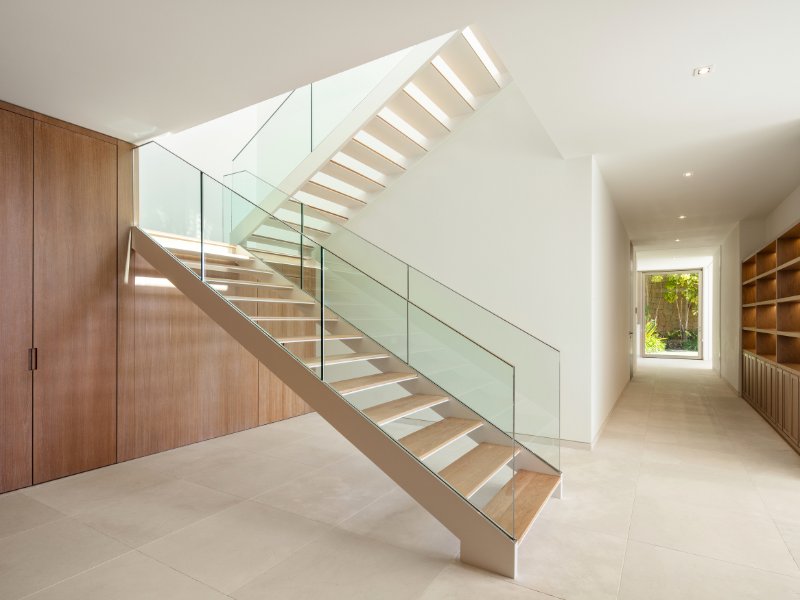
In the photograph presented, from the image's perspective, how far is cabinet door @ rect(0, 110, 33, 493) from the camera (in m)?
3.76

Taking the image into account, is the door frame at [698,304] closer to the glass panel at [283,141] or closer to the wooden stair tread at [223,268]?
the glass panel at [283,141]

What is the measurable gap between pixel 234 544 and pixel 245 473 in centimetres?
137

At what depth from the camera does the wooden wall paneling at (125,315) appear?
15.0 feet

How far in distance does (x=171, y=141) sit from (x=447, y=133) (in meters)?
3.76

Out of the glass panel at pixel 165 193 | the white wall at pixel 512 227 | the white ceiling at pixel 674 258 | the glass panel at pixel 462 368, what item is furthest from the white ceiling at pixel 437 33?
the white ceiling at pixel 674 258

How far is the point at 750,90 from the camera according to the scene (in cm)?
352

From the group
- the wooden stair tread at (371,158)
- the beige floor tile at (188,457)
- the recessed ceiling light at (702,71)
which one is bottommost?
the beige floor tile at (188,457)

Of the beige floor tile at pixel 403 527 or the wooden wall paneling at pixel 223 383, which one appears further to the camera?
the wooden wall paneling at pixel 223 383

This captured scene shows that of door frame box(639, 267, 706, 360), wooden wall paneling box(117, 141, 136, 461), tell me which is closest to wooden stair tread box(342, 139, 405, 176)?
wooden wall paneling box(117, 141, 136, 461)

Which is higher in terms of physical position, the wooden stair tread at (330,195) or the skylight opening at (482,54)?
the skylight opening at (482,54)

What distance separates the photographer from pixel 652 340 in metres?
16.2

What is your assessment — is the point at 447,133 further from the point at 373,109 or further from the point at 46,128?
the point at 46,128

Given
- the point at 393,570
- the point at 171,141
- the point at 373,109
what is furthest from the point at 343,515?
the point at 171,141

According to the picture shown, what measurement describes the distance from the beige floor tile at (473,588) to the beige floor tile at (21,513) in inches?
109
